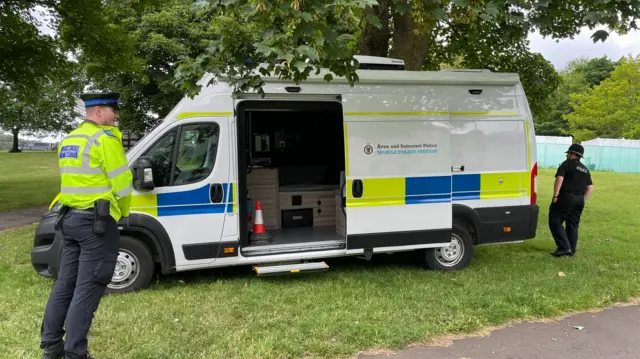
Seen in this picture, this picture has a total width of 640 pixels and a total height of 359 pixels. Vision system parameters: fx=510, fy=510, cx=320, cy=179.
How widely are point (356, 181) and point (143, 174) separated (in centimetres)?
236

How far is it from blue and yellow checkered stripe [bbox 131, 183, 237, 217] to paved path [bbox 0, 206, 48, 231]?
20.5ft

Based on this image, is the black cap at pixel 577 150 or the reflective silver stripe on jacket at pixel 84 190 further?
the black cap at pixel 577 150

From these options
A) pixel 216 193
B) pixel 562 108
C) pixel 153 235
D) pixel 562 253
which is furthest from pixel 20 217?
pixel 562 108

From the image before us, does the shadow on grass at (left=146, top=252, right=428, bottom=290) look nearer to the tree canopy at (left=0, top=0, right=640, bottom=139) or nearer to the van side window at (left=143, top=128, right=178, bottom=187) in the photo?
the van side window at (left=143, top=128, right=178, bottom=187)

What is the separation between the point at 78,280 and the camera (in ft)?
11.9

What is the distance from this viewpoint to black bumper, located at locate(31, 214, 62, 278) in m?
5.29

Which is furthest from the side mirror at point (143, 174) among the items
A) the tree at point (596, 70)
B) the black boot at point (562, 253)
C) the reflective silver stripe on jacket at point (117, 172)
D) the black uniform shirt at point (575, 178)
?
the tree at point (596, 70)

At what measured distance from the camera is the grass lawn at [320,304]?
4160 millimetres

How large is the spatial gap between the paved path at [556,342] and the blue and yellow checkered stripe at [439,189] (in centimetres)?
196

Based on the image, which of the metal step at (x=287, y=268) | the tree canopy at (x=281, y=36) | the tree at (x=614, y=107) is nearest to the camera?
the tree canopy at (x=281, y=36)

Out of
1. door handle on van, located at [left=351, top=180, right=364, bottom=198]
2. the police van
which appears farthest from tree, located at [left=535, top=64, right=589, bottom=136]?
door handle on van, located at [left=351, top=180, right=364, bottom=198]

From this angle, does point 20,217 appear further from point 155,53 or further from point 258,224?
point 155,53

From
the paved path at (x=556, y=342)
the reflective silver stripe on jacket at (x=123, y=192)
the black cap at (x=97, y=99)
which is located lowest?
the paved path at (x=556, y=342)

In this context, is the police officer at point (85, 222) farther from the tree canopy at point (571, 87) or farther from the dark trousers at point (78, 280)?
the tree canopy at point (571, 87)
